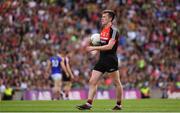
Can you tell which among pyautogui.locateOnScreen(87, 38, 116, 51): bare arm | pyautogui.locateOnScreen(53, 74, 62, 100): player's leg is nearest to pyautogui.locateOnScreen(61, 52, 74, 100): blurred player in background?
pyautogui.locateOnScreen(53, 74, 62, 100): player's leg

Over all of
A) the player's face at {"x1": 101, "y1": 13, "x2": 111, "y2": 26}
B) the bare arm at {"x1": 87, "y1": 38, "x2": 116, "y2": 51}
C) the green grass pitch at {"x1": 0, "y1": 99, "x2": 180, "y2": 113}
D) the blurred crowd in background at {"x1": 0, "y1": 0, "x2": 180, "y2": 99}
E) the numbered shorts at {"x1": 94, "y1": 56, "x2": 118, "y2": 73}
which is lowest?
the green grass pitch at {"x1": 0, "y1": 99, "x2": 180, "y2": 113}

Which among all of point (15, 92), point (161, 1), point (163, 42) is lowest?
point (15, 92)

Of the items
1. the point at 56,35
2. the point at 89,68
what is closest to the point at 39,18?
the point at 56,35

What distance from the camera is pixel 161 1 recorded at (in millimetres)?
40594

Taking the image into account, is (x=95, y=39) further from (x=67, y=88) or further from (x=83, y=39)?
(x=83, y=39)

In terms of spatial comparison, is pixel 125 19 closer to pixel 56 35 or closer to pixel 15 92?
pixel 56 35

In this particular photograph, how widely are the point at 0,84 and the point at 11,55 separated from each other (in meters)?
2.98

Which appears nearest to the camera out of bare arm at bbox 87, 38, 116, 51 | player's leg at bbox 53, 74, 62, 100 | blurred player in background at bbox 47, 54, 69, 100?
bare arm at bbox 87, 38, 116, 51

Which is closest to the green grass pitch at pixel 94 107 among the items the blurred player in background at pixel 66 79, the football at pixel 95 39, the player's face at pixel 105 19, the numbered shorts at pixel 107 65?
the numbered shorts at pixel 107 65

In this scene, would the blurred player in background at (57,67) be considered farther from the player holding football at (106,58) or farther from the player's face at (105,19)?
the player's face at (105,19)

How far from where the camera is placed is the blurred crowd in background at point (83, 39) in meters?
33.4

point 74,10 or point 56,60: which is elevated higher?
point 74,10

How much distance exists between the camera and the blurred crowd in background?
3344 cm

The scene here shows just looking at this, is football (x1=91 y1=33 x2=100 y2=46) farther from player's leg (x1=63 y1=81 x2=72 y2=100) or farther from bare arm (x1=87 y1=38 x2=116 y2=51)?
player's leg (x1=63 y1=81 x2=72 y2=100)
